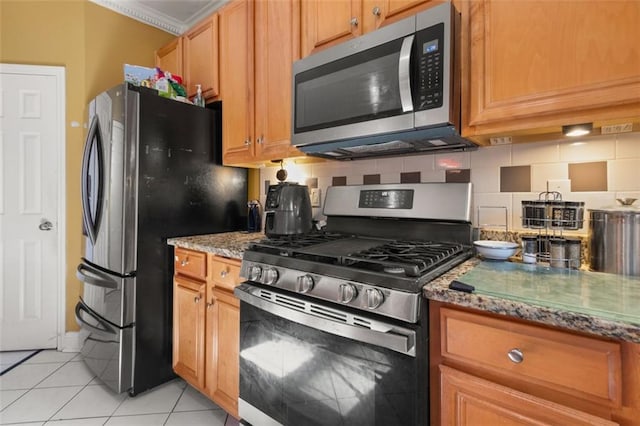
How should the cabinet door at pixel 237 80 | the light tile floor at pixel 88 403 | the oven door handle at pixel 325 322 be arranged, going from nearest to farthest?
1. the oven door handle at pixel 325 322
2. the light tile floor at pixel 88 403
3. the cabinet door at pixel 237 80

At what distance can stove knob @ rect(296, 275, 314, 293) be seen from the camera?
1.04 m

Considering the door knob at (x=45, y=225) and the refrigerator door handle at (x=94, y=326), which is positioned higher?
the door knob at (x=45, y=225)

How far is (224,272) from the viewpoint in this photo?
4.87ft

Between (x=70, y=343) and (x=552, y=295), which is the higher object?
(x=552, y=295)

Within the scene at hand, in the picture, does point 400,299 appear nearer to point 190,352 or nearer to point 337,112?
point 337,112

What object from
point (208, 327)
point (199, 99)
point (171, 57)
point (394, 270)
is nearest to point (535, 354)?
point (394, 270)

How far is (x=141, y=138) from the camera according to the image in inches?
66.9

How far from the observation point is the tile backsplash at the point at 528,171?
1.09 meters

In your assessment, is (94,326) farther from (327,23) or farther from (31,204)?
(327,23)

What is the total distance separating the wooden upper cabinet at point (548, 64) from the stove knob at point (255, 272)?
0.94m

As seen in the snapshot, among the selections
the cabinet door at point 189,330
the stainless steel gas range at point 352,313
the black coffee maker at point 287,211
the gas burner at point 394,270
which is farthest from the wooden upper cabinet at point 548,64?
the cabinet door at point 189,330

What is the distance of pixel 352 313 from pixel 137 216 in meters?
1.35

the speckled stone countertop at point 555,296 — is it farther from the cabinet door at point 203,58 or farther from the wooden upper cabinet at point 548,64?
the cabinet door at point 203,58

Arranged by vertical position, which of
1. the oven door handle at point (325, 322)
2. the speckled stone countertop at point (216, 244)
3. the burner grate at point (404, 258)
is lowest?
the oven door handle at point (325, 322)
